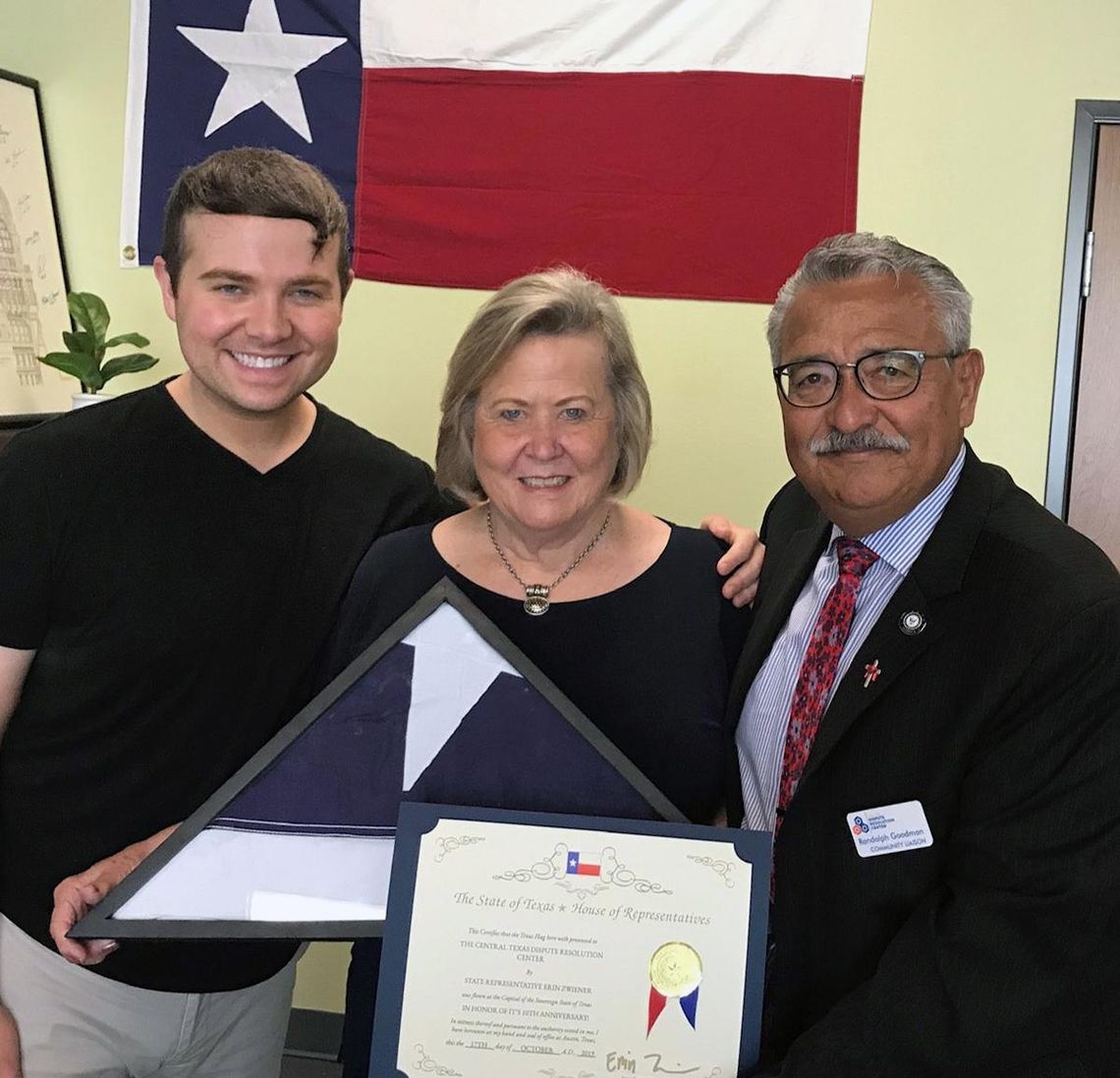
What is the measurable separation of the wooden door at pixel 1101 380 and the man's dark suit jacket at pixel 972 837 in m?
1.75

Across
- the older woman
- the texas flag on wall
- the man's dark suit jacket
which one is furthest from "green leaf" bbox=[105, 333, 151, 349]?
the man's dark suit jacket

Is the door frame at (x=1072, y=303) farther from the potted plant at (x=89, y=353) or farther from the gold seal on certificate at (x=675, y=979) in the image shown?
the potted plant at (x=89, y=353)

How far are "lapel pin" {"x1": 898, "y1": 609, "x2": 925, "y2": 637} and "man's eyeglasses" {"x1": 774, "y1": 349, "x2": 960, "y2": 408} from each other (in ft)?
0.93

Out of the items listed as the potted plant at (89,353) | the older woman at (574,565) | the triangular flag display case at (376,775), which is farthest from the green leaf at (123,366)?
the triangular flag display case at (376,775)

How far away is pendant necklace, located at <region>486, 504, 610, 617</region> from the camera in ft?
6.09

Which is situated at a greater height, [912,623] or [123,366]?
[123,366]

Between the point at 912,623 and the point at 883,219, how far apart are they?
1.96 m

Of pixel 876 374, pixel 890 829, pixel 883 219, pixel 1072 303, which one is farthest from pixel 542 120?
pixel 890 829

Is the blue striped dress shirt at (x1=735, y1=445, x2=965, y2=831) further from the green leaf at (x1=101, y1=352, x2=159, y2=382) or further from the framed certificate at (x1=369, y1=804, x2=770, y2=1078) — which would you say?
the green leaf at (x1=101, y1=352, x2=159, y2=382)

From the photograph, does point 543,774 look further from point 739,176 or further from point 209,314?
point 739,176

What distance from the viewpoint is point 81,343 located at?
10.3 ft
